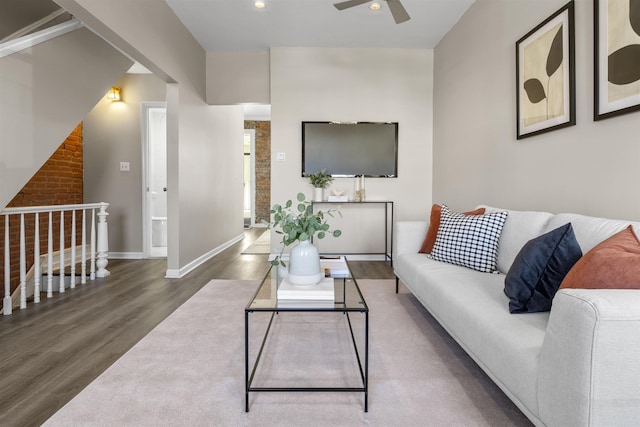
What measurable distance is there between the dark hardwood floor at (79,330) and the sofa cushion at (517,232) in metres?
1.67

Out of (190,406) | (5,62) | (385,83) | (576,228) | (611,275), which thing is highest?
(385,83)

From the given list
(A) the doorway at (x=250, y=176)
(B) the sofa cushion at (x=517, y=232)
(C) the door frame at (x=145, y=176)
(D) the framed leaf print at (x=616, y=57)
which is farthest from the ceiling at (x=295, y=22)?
(A) the doorway at (x=250, y=176)

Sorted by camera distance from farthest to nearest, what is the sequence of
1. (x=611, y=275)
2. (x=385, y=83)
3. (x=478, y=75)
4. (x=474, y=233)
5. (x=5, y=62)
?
(x=385, y=83) < (x=478, y=75) < (x=5, y=62) < (x=474, y=233) < (x=611, y=275)

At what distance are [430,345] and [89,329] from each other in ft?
6.94

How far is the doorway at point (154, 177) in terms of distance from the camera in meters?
4.74

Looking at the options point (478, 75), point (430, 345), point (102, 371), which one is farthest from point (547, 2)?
point (102, 371)

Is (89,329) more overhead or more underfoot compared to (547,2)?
more underfoot

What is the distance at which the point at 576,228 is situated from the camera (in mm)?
1633

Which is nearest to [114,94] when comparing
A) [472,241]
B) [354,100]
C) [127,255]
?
[127,255]

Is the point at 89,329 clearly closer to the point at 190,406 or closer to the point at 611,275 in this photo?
the point at 190,406

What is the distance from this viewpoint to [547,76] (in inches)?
92.1

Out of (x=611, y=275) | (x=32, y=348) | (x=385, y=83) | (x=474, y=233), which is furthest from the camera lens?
(x=385, y=83)

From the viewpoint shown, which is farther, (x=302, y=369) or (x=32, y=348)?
(x=32, y=348)

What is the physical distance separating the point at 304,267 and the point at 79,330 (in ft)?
5.28
